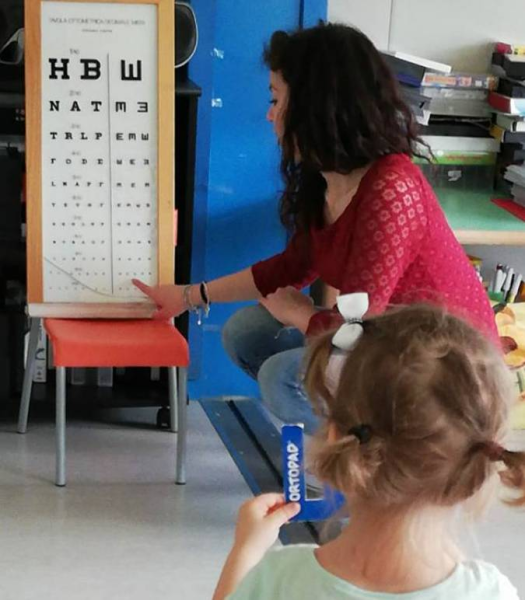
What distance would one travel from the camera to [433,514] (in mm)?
1123

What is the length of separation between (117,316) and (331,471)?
1421 mm

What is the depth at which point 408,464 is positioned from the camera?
1.09m

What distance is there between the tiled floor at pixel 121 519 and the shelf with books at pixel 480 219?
0.72 metres

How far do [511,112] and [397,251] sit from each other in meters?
1.16

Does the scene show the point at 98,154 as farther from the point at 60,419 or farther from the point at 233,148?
the point at 60,419

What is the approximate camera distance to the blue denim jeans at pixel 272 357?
7.33 ft

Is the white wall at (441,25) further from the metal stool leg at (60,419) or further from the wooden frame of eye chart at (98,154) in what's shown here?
the metal stool leg at (60,419)

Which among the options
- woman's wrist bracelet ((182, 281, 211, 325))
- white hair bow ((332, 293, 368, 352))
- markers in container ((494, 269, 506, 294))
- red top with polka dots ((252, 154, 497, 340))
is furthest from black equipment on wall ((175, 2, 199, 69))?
white hair bow ((332, 293, 368, 352))

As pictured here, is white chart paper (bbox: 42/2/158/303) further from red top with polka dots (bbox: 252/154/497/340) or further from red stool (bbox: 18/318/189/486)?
red top with polka dots (bbox: 252/154/497/340)

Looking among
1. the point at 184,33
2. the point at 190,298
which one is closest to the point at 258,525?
the point at 190,298

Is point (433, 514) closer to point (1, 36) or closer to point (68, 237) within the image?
point (68, 237)

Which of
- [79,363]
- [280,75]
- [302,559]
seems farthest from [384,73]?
[302,559]

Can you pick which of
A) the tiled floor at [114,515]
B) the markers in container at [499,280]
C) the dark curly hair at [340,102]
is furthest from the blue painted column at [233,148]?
the markers in container at [499,280]

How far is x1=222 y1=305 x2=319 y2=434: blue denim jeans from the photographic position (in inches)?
88.0
